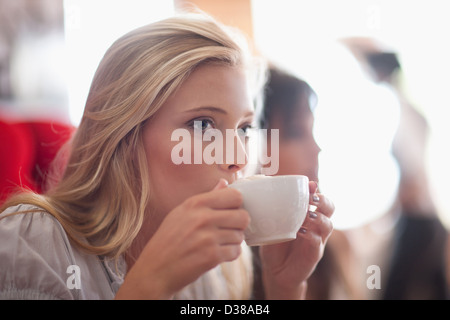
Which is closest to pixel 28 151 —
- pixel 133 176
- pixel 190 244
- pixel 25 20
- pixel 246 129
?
pixel 133 176

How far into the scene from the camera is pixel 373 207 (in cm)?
152

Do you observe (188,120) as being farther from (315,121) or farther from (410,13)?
(410,13)

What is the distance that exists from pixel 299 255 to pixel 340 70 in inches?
34.3

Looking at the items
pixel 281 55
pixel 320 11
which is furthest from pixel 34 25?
pixel 320 11

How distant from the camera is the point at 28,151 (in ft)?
3.62

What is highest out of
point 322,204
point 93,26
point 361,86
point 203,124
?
point 93,26

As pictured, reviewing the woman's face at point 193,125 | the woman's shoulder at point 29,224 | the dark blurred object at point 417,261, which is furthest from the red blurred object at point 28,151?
the dark blurred object at point 417,261

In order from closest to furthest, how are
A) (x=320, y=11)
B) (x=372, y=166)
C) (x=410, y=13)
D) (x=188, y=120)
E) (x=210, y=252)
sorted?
(x=210, y=252)
(x=188, y=120)
(x=410, y=13)
(x=372, y=166)
(x=320, y=11)

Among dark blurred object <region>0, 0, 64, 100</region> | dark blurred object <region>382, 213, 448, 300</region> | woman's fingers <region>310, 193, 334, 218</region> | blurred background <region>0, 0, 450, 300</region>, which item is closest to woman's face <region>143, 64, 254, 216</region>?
woman's fingers <region>310, 193, 334, 218</region>

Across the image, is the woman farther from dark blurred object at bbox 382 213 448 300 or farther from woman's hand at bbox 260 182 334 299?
woman's hand at bbox 260 182 334 299

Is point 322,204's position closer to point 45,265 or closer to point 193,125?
point 193,125

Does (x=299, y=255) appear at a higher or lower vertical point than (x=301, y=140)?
lower

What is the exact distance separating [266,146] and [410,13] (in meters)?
0.59

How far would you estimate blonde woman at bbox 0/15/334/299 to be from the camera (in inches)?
31.0
